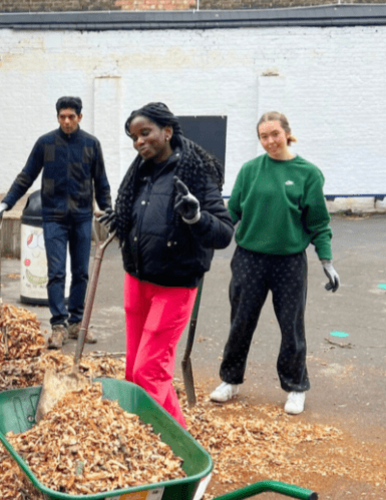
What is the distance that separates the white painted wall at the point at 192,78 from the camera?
14.6 m

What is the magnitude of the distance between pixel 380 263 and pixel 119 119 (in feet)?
19.1

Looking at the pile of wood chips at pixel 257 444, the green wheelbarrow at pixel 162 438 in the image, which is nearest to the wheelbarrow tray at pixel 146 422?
the green wheelbarrow at pixel 162 438

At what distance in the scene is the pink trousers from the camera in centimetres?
424

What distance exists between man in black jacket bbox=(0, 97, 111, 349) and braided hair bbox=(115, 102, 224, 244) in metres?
2.45

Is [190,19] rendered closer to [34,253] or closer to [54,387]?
[34,253]

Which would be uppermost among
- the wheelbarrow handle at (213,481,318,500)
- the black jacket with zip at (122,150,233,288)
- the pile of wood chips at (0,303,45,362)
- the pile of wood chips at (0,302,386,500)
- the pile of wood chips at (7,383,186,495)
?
the black jacket with zip at (122,150,233,288)

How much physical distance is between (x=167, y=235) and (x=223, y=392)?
201cm

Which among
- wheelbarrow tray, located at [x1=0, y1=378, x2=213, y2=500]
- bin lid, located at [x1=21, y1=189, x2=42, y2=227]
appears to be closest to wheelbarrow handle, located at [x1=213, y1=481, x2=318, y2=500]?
wheelbarrow tray, located at [x1=0, y1=378, x2=213, y2=500]

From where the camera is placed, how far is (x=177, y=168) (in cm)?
419

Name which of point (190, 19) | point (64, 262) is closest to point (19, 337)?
point (64, 262)

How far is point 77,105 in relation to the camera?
6742mm

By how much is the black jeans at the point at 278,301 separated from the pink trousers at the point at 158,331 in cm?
123

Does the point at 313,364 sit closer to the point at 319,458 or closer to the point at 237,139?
the point at 319,458

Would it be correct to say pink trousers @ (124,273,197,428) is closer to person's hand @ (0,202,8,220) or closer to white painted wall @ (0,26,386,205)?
person's hand @ (0,202,8,220)
